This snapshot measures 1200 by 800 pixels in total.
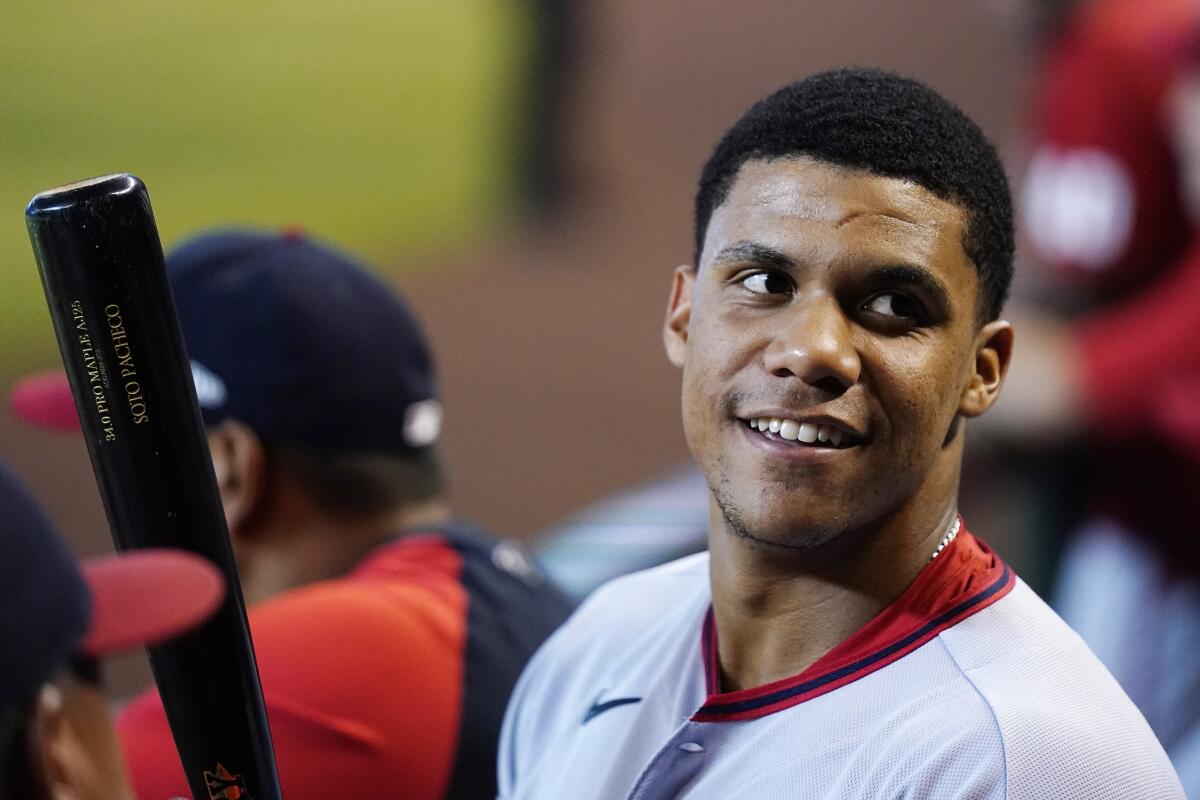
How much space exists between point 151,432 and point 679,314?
19.1 inches

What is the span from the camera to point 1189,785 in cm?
235

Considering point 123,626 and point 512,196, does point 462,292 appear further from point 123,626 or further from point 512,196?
point 123,626

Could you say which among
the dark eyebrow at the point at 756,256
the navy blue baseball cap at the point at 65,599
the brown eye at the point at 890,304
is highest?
the dark eyebrow at the point at 756,256

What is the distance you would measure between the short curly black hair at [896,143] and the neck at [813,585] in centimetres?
19

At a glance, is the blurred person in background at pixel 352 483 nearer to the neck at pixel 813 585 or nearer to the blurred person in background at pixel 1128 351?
the neck at pixel 813 585

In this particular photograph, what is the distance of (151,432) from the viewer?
3.33 feet

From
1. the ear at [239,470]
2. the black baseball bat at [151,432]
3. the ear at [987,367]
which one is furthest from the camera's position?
the ear at [239,470]

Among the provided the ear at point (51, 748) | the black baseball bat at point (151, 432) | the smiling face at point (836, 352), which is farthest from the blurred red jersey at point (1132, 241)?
the ear at point (51, 748)

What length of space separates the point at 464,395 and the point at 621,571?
2083mm

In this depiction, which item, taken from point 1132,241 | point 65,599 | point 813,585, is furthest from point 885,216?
point 1132,241

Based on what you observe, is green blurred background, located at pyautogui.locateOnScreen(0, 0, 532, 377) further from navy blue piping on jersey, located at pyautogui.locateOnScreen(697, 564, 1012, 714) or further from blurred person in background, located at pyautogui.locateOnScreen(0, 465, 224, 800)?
navy blue piping on jersey, located at pyautogui.locateOnScreen(697, 564, 1012, 714)

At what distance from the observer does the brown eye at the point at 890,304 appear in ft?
3.67

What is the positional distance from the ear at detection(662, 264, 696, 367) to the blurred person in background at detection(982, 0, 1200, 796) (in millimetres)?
1664

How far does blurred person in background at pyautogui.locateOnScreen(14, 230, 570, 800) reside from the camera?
1585 mm
